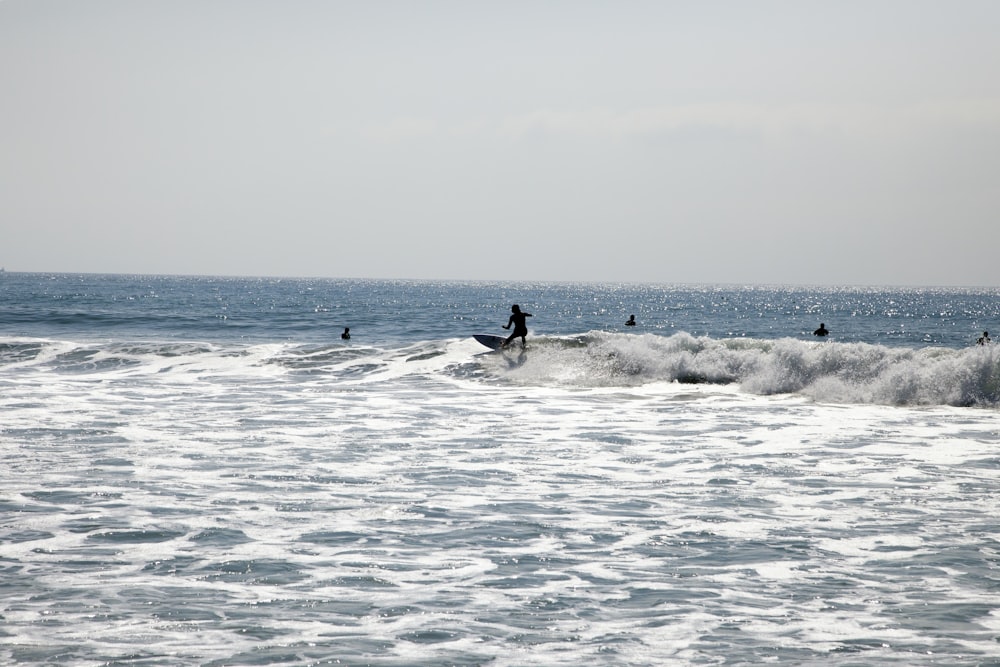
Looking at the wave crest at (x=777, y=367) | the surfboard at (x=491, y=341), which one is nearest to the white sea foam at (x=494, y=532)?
the wave crest at (x=777, y=367)

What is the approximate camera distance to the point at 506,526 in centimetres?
962

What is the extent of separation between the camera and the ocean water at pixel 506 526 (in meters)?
6.47

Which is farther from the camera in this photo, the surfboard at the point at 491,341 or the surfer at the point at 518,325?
the surfboard at the point at 491,341

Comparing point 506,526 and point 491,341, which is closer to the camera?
point 506,526

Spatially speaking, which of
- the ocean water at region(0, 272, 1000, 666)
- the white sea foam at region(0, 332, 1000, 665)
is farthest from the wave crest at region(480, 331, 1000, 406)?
the white sea foam at region(0, 332, 1000, 665)

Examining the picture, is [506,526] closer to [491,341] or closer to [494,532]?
[494,532]

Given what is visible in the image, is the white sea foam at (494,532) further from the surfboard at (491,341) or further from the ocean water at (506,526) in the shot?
the surfboard at (491,341)

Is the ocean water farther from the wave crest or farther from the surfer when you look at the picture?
the surfer

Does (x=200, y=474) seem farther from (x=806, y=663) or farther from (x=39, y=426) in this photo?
(x=806, y=663)

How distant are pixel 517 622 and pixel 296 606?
179cm

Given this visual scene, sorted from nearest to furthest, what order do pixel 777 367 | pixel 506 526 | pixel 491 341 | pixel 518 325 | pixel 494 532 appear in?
pixel 494 532
pixel 506 526
pixel 777 367
pixel 518 325
pixel 491 341

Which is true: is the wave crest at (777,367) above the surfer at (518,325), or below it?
below

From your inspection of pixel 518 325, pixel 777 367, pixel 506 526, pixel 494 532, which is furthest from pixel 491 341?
pixel 494 532

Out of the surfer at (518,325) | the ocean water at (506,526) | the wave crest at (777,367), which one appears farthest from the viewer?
the surfer at (518,325)
